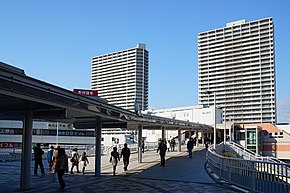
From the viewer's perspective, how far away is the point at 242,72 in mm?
123000

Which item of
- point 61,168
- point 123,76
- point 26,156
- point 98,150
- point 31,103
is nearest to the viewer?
point 31,103

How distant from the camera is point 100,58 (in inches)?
4631

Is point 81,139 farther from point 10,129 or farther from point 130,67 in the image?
point 130,67

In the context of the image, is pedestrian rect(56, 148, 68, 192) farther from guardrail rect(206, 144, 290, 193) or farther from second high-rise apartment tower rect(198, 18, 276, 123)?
second high-rise apartment tower rect(198, 18, 276, 123)

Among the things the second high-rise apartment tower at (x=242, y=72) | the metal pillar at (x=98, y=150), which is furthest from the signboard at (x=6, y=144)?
the second high-rise apartment tower at (x=242, y=72)

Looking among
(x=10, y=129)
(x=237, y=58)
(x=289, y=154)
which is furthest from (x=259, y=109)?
(x=10, y=129)

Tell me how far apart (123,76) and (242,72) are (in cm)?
4082

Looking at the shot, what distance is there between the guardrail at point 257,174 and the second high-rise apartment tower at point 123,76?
9581 cm

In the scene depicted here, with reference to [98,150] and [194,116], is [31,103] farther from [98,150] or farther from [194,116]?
[194,116]

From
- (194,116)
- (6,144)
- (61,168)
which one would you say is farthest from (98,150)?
(194,116)

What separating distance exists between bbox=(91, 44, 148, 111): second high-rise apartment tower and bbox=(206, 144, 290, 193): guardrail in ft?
314

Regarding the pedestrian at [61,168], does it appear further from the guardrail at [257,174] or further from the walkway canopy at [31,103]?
the guardrail at [257,174]

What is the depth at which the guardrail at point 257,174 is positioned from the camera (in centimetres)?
927

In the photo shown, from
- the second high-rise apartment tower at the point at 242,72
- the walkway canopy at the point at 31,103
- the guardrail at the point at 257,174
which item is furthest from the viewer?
the second high-rise apartment tower at the point at 242,72
